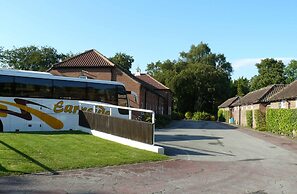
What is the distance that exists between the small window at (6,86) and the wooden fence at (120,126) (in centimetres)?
407

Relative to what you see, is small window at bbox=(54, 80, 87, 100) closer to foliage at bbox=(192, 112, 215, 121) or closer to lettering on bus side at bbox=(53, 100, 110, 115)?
lettering on bus side at bbox=(53, 100, 110, 115)

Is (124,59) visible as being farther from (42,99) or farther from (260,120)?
(42,99)

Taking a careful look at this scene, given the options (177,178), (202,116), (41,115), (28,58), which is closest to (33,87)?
(41,115)

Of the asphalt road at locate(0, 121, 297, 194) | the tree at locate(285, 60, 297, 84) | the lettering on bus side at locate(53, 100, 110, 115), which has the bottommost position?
the asphalt road at locate(0, 121, 297, 194)

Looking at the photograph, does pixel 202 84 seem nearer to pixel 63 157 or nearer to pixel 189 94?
pixel 189 94

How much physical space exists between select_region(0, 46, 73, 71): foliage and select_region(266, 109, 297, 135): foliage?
173 feet

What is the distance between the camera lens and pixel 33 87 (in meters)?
20.5

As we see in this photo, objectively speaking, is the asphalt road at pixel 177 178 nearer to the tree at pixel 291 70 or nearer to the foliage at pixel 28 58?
the foliage at pixel 28 58

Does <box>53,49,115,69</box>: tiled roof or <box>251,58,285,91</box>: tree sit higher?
<box>251,58,285,91</box>: tree

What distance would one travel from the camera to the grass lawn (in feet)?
35.4

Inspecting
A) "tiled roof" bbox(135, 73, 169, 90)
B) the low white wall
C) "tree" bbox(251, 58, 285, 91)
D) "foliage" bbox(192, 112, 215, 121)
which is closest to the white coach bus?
the low white wall

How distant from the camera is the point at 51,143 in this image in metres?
15.2

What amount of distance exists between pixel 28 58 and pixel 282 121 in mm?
59778

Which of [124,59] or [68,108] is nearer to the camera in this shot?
[68,108]
